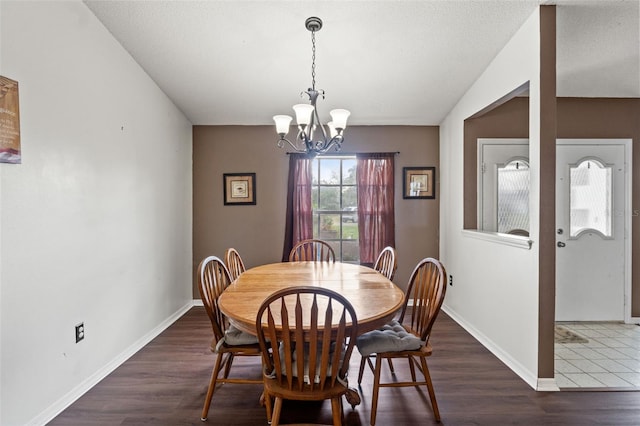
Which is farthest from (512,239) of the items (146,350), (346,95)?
(146,350)

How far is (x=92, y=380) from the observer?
2.09 meters

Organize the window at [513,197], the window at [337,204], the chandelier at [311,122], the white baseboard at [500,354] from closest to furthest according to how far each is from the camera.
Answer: the chandelier at [311,122], the white baseboard at [500,354], the window at [513,197], the window at [337,204]

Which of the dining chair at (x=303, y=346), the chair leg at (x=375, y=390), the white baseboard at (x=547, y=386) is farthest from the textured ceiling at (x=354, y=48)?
the white baseboard at (x=547, y=386)

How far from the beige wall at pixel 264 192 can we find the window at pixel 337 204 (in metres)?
0.27

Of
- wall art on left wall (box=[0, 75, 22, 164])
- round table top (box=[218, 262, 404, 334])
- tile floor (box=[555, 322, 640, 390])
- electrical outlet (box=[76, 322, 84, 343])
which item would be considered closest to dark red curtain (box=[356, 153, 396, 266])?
round table top (box=[218, 262, 404, 334])

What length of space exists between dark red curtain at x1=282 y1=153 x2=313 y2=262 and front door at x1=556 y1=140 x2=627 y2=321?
2681 mm

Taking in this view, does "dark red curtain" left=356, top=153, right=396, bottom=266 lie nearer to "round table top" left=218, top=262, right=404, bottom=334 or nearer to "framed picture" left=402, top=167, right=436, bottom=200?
"framed picture" left=402, top=167, right=436, bottom=200

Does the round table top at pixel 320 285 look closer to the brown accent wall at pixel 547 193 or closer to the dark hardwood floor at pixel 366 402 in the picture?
the dark hardwood floor at pixel 366 402

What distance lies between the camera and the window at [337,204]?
3.87m

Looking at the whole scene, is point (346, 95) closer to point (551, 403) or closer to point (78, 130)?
point (78, 130)

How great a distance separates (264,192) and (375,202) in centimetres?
138

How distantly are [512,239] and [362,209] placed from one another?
174cm

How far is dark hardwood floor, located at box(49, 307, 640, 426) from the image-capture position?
5.78 feet

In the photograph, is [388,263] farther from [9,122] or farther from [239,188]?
A: [9,122]
